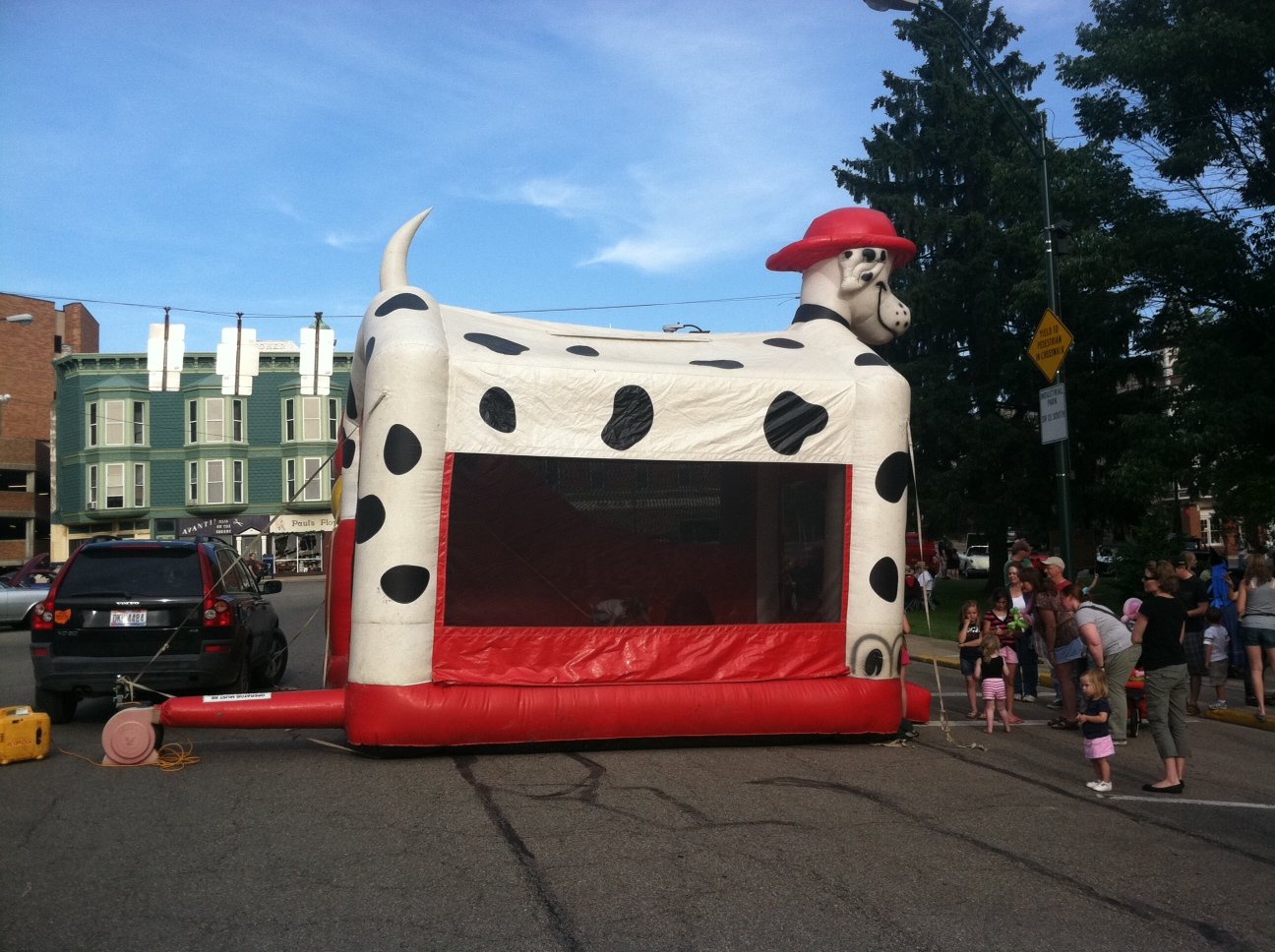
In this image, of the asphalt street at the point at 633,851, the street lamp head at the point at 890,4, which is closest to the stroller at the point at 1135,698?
the asphalt street at the point at 633,851

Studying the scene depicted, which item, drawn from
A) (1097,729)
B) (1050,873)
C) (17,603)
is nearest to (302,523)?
(17,603)

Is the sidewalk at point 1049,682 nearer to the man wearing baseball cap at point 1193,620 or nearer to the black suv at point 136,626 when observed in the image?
the man wearing baseball cap at point 1193,620

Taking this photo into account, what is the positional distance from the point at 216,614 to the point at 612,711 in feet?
11.9

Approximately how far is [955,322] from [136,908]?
930 inches

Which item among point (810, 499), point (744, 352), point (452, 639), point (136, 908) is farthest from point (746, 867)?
point (744, 352)

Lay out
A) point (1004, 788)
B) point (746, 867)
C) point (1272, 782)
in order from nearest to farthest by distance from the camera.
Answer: point (746, 867) → point (1004, 788) → point (1272, 782)

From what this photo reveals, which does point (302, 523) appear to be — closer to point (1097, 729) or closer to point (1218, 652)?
point (1218, 652)

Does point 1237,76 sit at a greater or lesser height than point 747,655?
greater

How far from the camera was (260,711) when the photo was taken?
7.77 meters

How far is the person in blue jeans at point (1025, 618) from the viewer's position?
11078 millimetres

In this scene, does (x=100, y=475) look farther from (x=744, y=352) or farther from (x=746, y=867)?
(x=746, y=867)

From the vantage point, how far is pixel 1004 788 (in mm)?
7324

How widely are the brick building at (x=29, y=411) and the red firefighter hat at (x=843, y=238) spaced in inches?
1882

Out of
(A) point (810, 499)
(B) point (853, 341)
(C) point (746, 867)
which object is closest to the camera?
(C) point (746, 867)
